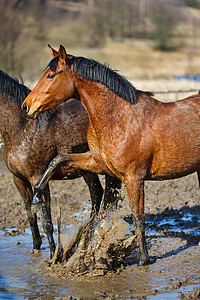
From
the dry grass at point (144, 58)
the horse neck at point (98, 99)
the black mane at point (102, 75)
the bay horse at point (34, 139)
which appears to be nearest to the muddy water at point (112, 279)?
the bay horse at point (34, 139)

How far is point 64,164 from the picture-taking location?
15.4 ft

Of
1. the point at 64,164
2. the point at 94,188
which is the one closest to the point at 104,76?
the point at 64,164

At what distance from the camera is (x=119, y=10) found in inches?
1587

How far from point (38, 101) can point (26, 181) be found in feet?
4.14

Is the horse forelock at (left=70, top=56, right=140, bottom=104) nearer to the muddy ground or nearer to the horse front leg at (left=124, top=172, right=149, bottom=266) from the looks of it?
the horse front leg at (left=124, top=172, right=149, bottom=266)

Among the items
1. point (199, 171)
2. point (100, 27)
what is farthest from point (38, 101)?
point (100, 27)

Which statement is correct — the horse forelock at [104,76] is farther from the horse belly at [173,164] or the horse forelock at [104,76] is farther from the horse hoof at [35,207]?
the horse hoof at [35,207]

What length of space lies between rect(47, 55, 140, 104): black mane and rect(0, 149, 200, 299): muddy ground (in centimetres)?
113

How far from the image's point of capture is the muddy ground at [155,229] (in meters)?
4.22

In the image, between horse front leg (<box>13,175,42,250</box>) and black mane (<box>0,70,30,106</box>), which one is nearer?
black mane (<box>0,70,30,106</box>)

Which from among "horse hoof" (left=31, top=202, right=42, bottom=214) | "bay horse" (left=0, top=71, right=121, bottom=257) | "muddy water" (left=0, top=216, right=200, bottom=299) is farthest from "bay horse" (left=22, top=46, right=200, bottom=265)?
"bay horse" (left=0, top=71, right=121, bottom=257)

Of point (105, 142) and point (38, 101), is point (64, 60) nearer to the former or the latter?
point (38, 101)

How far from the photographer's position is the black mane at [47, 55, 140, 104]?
431cm

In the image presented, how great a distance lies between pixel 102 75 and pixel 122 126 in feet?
1.77
